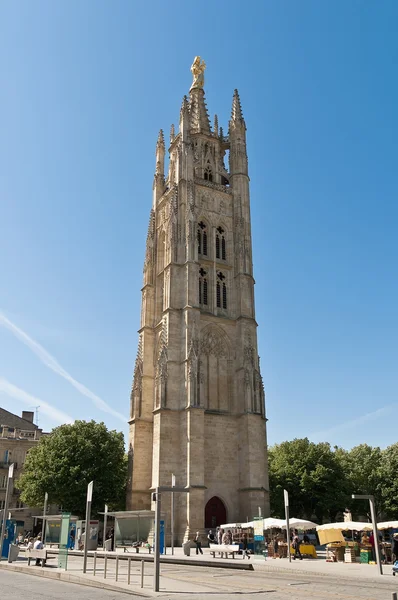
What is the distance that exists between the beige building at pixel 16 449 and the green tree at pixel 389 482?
115 feet

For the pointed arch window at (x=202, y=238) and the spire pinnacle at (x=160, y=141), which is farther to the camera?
the spire pinnacle at (x=160, y=141)

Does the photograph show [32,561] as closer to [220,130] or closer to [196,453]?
[196,453]

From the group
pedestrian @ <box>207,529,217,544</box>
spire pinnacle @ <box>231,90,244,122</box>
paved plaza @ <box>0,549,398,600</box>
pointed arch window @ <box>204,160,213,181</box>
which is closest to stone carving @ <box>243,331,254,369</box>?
pedestrian @ <box>207,529,217,544</box>

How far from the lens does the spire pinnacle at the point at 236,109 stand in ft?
177

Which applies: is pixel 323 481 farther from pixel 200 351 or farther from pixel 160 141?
pixel 160 141

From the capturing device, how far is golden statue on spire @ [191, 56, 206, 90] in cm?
5906

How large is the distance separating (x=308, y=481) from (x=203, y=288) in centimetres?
2007

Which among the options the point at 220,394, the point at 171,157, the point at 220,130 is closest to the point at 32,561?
the point at 220,394

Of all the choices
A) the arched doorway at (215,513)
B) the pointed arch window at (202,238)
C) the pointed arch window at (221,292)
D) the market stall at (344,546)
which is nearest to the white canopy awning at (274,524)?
the market stall at (344,546)

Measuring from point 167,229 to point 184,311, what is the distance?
9.83 m

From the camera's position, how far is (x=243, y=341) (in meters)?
43.4

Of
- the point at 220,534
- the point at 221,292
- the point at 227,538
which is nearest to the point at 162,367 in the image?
the point at 221,292

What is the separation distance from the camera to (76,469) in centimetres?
4109

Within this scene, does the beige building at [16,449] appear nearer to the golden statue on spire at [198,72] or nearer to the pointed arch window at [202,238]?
the pointed arch window at [202,238]
